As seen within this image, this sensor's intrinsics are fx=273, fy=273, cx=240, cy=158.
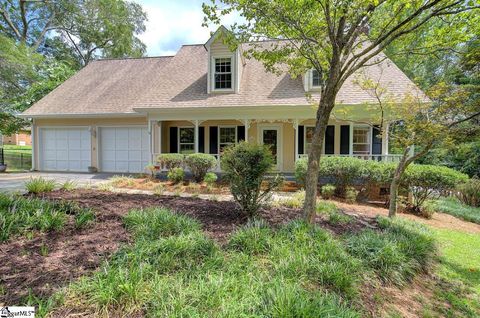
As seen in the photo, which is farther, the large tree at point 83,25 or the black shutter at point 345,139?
the large tree at point 83,25

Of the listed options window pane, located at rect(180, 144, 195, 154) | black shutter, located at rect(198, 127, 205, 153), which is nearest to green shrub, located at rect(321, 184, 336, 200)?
black shutter, located at rect(198, 127, 205, 153)

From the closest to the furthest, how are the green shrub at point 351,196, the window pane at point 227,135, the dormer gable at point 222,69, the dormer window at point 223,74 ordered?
the green shrub at point 351,196 → the dormer gable at point 222,69 → the dormer window at point 223,74 → the window pane at point 227,135

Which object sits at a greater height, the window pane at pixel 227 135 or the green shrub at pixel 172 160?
the window pane at pixel 227 135

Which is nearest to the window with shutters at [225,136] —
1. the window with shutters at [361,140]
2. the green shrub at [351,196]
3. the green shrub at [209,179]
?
the green shrub at [209,179]

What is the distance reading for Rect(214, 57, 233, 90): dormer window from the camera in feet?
41.8

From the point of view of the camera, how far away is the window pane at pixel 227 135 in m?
13.7

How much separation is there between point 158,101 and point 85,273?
35.0ft

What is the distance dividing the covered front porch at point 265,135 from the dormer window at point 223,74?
62.5 inches

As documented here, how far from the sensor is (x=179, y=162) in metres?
11.3

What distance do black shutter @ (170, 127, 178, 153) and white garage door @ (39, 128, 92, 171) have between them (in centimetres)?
455

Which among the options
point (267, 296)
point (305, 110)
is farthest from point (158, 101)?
point (267, 296)

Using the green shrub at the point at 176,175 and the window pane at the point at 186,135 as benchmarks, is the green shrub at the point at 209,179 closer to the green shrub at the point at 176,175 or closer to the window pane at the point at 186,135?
the green shrub at the point at 176,175

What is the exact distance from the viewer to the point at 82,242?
366 cm

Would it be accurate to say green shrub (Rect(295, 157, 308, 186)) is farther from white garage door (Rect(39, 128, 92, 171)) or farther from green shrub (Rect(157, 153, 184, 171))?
white garage door (Rect(39, 128, 92, 171))
